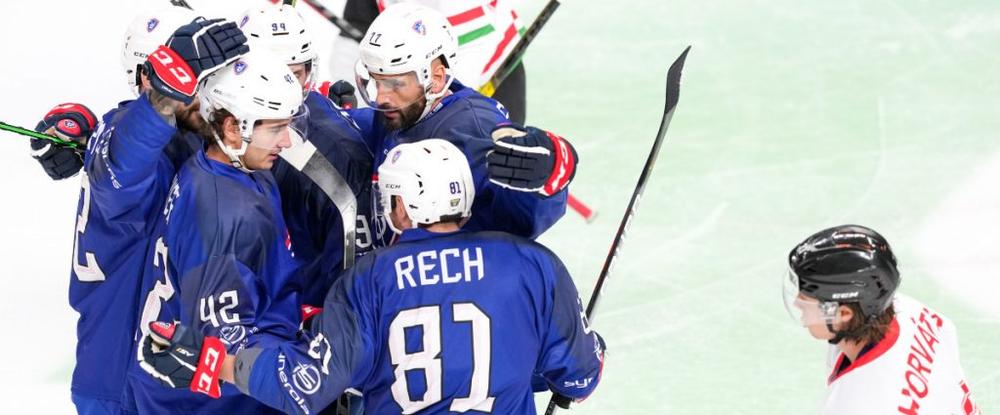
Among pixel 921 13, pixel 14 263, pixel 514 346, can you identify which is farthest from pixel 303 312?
pixel 921 13

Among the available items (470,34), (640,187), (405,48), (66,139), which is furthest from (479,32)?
(66,139)

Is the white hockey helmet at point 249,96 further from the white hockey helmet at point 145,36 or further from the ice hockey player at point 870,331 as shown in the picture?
the ice hockey player at point 870,331

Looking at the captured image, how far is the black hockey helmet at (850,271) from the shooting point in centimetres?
277

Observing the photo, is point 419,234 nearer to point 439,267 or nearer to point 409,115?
point 439,267

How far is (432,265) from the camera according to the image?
306cm

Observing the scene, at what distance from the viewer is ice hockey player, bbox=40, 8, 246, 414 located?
10.1 feet

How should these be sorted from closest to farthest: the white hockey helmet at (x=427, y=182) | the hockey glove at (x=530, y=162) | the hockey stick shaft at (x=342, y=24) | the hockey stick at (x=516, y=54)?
the white hockey helmet at (x=427, y=182) → the hockey glove at (x=530, y=162) → the hockey stick at (x=516, y=54) → the hockey stick shaft at (x=342, y=24)

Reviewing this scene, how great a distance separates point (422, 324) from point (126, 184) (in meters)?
0.70

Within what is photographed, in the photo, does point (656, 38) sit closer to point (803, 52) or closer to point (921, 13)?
point (803, 52)

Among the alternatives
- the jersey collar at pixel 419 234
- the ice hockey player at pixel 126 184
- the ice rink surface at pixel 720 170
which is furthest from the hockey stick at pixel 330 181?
the ice rink surface at pixel 720 170

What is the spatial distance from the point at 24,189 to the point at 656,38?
10.8 ft

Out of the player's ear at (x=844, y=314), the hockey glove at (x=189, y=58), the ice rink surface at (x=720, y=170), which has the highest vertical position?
the hockey glove at (x=189, y=58)

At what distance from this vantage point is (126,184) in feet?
10.4

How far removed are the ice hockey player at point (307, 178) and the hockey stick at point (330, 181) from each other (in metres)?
0.03
